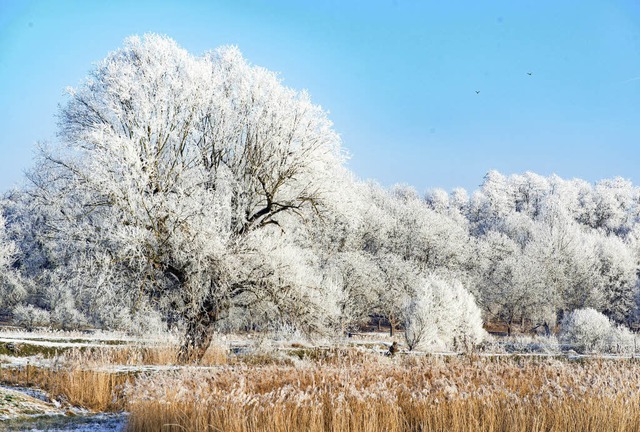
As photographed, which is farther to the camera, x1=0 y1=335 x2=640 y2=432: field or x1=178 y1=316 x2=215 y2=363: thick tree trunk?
x1=178 y1=316 x2=215 y2=363: thick tree trunk

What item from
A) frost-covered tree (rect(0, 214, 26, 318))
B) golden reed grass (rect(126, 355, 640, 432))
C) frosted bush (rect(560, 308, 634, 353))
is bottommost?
frosted bush (rect(560, 308, 634, 353))

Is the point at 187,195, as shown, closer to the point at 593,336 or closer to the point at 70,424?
the point at 70,424

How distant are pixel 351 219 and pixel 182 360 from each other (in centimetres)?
651

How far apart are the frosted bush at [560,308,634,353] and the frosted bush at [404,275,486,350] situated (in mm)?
4981

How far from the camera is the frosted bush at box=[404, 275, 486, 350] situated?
24.6 m

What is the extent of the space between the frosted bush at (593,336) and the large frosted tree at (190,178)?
1787 cm

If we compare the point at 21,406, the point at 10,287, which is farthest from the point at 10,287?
the point at 21,406

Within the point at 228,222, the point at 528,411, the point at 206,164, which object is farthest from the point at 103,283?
the point at 528,411

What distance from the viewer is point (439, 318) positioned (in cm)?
2592

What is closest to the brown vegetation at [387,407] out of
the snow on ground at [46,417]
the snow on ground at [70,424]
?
the snow on ground at [70,424]

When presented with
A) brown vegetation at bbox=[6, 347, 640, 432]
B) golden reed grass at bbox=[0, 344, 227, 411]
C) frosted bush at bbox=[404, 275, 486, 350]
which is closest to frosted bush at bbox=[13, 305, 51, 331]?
frosted bush at bbox=[404, 275, 486, 350]

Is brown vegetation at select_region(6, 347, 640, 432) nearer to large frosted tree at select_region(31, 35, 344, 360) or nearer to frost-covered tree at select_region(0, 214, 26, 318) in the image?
large frosted tree at select_region(31, 35, 344, 360)

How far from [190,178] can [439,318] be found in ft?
49.6

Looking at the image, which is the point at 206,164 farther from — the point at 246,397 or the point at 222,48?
the point at 246,397
